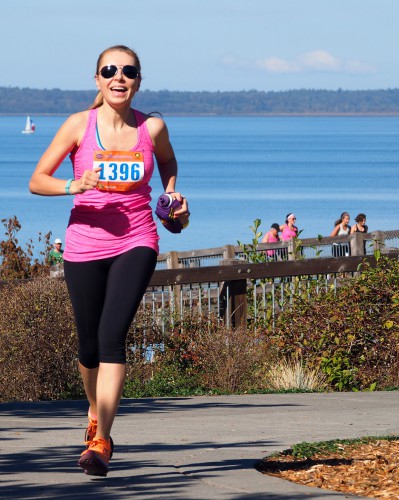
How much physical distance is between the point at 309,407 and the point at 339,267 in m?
3.86

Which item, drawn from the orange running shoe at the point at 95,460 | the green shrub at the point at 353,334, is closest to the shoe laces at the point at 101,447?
the orange running shoe at the point at 95,460

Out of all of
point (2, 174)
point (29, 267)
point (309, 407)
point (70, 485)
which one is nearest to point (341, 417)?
point (309, 407)

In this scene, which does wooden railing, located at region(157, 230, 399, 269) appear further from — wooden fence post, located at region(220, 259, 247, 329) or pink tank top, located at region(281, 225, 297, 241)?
wooden fence post, located at region(220, 259, 247, 329)

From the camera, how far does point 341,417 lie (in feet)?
25.9

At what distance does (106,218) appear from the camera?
5.79m

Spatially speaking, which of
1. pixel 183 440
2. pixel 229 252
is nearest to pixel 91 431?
pixel 183 440

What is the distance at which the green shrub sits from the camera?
10.2 m

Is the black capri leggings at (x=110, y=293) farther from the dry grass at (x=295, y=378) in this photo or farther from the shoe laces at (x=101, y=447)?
the dry grass at (x=295, y=378)

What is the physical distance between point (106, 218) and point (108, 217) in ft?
0.04

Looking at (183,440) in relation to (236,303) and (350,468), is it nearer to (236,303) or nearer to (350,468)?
(350,468)

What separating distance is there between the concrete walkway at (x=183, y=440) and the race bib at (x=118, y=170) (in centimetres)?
145

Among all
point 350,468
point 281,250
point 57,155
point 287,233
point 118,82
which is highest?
point 287,233

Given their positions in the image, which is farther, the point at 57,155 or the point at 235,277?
the point at 235,277

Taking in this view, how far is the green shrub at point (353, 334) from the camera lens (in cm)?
1021
